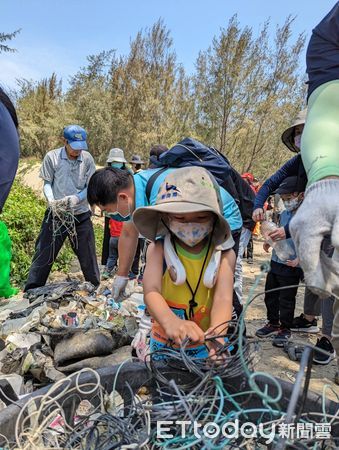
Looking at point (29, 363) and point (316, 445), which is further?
point (29, 363)

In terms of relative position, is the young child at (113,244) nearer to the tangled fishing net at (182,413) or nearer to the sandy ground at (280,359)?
the sandy ground at (280,359)

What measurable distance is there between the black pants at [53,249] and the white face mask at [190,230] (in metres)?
2.65

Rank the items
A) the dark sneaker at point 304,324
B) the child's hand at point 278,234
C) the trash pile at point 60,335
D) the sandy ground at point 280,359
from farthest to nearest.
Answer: the dark sneaker at point 304,324, the child's hand at point 278,234, the sandy ground at point 280,359, the trash pile at point 60,335

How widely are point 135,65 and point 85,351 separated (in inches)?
663

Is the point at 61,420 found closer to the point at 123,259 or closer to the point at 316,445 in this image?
the point at 316,445

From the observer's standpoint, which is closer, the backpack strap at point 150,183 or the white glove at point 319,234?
the white glove at point 319,234

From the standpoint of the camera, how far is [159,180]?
1948 mm

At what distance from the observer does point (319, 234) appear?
0.78 meters

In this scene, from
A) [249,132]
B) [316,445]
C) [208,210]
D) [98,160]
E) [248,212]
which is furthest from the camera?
[98,160]

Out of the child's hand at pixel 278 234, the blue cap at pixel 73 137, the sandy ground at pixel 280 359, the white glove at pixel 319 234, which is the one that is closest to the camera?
the white glove at pixel 319 234

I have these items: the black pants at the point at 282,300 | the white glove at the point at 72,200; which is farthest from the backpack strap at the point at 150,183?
the white glove at the point at 72,200

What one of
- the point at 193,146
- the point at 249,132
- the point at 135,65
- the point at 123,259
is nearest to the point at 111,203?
the point at 123,259

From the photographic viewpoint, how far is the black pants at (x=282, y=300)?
3318 mm

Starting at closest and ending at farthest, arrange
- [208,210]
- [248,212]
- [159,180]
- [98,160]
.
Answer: [208,210]
[159,180]
[248,212]
[98,160]
